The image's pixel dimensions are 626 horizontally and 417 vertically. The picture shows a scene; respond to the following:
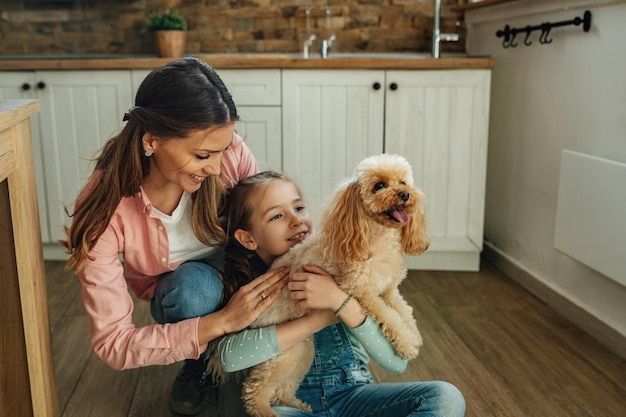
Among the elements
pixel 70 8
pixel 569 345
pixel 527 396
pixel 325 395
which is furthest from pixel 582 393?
pixel 70 8

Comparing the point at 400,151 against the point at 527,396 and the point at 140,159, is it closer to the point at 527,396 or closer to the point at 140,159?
the point at 527,396

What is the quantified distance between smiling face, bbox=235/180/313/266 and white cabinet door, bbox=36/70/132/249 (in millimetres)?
1473

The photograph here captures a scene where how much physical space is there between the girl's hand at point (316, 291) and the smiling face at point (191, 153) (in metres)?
0.31

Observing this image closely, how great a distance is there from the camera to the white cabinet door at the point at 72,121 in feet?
9.63

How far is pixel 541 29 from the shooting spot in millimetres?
2648

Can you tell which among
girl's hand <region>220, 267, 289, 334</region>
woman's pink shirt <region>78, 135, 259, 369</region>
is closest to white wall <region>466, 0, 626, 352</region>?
girl's hand <region>220, 267, 289, 334</region>

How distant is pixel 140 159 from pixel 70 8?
218cm

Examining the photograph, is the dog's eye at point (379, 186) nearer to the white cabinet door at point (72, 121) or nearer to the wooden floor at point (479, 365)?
the wooden floor at point (479, 365)

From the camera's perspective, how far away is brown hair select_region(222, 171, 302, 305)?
1636 mm

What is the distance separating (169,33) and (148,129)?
1750 mm

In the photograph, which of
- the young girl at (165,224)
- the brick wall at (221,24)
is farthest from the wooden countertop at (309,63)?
the young girl at (165,224)

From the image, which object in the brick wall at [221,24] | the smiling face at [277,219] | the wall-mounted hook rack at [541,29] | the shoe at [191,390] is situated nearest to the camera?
the smiling face at [277,219]

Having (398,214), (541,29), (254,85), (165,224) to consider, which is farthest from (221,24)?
(398,214)

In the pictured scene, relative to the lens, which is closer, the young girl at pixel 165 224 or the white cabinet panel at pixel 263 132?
the young girl at pixel 165 224
